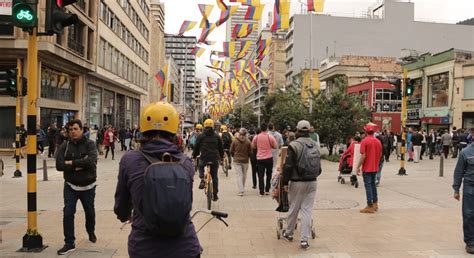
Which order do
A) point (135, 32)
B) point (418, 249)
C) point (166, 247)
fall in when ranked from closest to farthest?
1. point (166, 247)
2. point (418, 249)
3. point (135, 32)

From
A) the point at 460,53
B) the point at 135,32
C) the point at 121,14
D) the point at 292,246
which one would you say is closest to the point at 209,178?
the point at 292,246

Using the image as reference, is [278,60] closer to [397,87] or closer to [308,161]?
[397,87]

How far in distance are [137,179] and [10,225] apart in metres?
6.13

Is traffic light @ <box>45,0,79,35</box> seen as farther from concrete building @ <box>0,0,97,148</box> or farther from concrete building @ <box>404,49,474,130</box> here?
concrete building @ <box>404,49,474,130</box>

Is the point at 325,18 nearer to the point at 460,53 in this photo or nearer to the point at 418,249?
the point at 460,53

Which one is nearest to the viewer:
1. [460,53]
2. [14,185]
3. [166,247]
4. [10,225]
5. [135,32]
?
[166,247]

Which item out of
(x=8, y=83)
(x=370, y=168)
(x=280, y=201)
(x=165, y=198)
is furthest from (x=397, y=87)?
(x=165, y=198)

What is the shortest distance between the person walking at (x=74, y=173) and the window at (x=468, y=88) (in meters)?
33.2

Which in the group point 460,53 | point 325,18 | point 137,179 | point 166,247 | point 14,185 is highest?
point 325,18

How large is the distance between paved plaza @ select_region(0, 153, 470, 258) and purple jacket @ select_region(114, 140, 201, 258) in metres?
3.11

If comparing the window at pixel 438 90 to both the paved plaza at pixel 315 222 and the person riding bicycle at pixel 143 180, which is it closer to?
the paved plaza at pixel 315 222

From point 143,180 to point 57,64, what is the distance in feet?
88.6

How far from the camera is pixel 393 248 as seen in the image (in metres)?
6.47

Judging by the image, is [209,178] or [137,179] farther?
[209,178]
